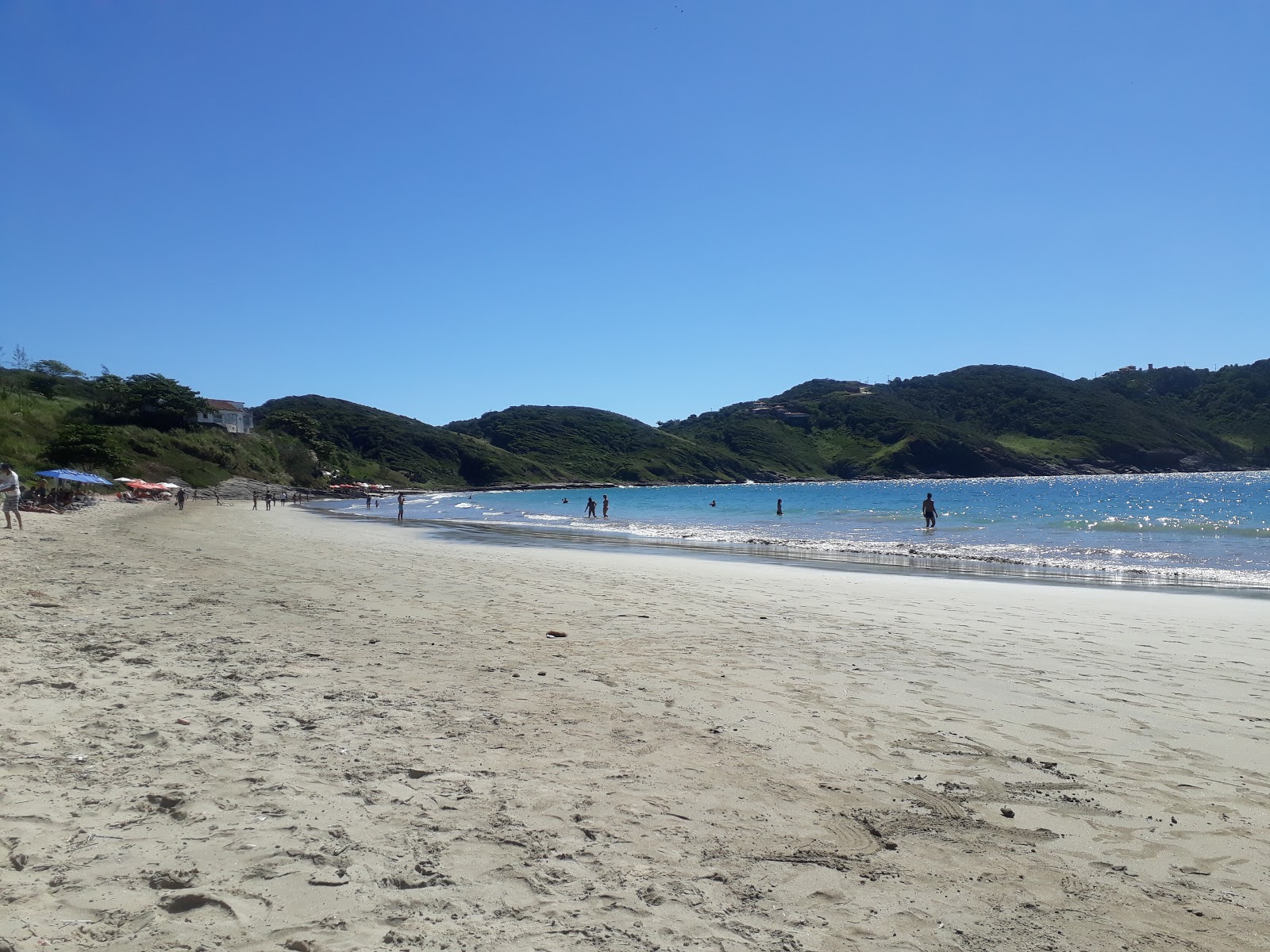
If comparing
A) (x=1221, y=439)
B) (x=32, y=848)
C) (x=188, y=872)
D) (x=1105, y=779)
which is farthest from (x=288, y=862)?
(x=1221, y=439)

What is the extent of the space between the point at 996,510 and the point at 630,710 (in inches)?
2356

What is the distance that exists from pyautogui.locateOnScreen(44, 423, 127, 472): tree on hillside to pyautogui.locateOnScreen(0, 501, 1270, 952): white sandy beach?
64591mm

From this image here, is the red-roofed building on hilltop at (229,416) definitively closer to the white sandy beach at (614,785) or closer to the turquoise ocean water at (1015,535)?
the turquoise ocean water at (1015,535)

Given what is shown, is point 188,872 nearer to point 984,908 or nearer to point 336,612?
point 984,908

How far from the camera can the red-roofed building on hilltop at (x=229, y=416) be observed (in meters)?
102

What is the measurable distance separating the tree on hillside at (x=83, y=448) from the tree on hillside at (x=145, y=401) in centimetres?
2115

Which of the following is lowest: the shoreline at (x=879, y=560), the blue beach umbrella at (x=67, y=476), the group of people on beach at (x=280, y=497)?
the shoreline at (x=879, y=560)

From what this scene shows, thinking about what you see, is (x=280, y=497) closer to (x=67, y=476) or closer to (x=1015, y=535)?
(x=67, y=476)

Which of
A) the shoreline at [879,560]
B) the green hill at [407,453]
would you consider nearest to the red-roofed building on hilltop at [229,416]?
the green hill at [407,453]

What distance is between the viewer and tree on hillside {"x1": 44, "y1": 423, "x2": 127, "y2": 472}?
62281 millimetres

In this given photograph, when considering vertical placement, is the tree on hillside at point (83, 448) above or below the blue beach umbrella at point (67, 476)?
above

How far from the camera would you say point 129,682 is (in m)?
6.48

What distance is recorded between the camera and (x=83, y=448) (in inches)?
2505

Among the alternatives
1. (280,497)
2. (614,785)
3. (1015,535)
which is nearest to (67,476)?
(280,497)
